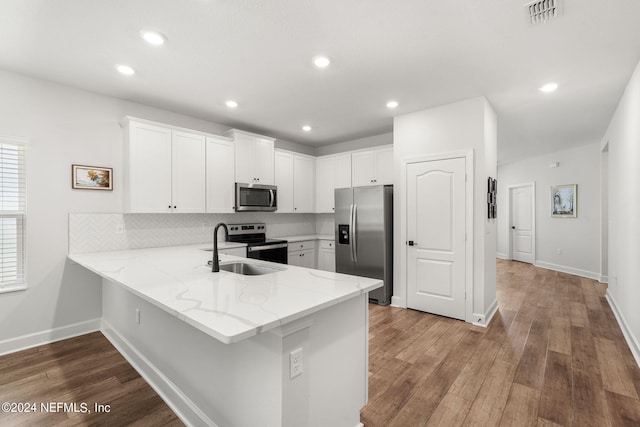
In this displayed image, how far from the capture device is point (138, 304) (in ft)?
8.37

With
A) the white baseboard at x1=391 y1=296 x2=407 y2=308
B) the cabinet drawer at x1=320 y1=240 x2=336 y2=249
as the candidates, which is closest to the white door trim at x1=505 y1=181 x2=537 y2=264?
the white baseboard at x1=391 y1=296 x2=407 y2=308

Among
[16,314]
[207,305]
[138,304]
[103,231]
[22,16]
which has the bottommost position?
[16,314]

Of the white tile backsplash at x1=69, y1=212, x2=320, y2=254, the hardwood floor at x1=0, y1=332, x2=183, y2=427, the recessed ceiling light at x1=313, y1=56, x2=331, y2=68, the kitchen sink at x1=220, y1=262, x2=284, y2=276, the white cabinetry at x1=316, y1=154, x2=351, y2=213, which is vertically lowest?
the hardwood floor at x1=0, y1=332, x2=183, y2=427

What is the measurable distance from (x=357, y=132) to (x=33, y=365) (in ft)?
15.6

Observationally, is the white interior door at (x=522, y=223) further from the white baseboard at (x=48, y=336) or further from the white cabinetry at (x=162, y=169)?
the white baseboard at (x=48, y=336)

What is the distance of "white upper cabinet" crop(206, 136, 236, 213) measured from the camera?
4.05 metres

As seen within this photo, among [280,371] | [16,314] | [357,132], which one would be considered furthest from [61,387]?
[357,132]

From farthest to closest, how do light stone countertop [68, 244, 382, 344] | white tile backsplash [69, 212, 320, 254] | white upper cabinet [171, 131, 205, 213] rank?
white upper cabinet [171, 131, 205, 213], white tile backsplash [69, 212, 320, 254], light stone countertop [68, 244, 382, 344]

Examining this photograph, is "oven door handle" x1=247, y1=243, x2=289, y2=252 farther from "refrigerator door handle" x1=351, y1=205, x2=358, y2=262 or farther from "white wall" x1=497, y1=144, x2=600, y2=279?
"white wall" x1=497, y1=144, x2=600, y2=279

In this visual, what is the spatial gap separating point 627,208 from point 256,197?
4414 millimetres

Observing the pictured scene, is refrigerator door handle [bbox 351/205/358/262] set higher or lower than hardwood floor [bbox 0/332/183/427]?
higher

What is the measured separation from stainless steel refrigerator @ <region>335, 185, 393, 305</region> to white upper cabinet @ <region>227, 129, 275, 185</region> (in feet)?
3.91

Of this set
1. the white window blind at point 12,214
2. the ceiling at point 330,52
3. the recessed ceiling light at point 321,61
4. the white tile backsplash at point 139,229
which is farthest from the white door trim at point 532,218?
the white window blind at point 12,214

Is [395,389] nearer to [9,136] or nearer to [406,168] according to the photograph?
[406,168]
